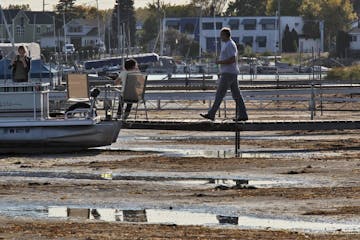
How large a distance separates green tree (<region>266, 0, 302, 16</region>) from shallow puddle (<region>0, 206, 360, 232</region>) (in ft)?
479

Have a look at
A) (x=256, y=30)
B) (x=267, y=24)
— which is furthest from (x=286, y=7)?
(x=267, y=24)

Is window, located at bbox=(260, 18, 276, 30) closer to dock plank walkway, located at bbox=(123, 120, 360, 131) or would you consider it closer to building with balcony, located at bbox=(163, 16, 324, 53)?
building with balcony, located at bbox=(163, 16, 324, 53)

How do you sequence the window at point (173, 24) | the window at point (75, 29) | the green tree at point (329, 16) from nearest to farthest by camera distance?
the green tree at point (329, 16)
the window at point (75, 29)
the window at point (173, 24)

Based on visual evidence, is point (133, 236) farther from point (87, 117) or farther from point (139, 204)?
point (87, 117)

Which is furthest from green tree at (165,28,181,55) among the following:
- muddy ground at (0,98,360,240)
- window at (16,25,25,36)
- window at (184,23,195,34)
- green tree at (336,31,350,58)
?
muddy ground at (0,98,360,240)

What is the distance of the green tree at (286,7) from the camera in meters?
162

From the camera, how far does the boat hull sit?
2467 cm

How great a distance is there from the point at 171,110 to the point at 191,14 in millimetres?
132097

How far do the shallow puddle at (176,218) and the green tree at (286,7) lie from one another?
14610cm

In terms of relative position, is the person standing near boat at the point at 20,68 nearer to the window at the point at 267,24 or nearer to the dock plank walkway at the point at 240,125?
the dock plank walkway at the point at 240,125

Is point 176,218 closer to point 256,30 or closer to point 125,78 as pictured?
point 125,78

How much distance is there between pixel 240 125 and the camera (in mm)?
25438

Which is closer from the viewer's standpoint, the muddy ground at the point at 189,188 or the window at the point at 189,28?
the muddy ground at the point at 189,188

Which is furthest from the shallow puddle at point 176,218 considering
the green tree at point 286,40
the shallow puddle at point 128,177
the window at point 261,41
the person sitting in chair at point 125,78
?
the window at point 261,41
